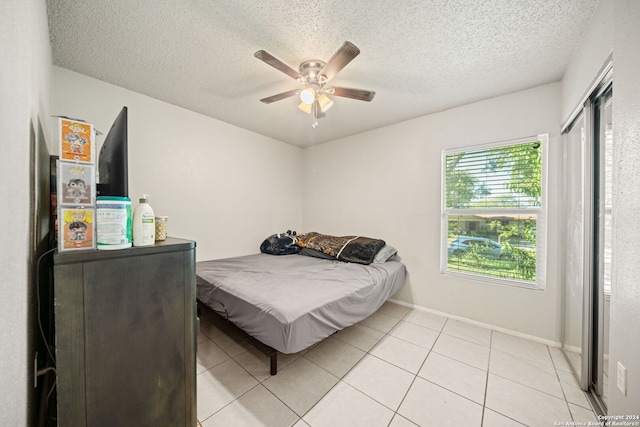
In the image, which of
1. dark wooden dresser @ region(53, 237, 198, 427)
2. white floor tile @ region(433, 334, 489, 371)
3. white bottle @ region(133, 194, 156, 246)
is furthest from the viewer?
white floor tile @ region(433, 334, 489, 371)

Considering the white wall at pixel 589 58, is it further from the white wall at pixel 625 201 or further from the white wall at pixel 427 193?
the white wall at pixel 427 193

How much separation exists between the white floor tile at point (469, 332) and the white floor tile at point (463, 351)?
8 centimetres

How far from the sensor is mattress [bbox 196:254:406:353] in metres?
1.56

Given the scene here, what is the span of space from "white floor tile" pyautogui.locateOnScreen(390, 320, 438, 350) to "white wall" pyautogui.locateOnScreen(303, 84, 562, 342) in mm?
516

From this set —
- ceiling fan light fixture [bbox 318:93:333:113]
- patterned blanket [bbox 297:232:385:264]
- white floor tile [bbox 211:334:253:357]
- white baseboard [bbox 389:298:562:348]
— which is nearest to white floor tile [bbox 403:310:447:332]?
white baseboard [bbox 389:298:562:348]

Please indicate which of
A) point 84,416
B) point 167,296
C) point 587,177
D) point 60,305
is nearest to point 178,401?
point 84,416

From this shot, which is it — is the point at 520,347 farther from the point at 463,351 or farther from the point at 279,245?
the point at 279,245

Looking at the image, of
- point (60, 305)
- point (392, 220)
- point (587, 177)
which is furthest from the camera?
point (392, 220)

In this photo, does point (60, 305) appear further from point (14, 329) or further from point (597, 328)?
point (597, 328)

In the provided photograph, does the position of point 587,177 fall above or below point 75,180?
above

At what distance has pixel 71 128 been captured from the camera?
2.69 ft

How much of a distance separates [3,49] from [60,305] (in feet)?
2.47

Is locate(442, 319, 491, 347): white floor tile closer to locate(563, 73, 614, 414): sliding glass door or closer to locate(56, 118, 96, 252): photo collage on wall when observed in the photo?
locate(563, 73, 614, 414): sliding glass door

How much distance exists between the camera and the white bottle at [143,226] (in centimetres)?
95
